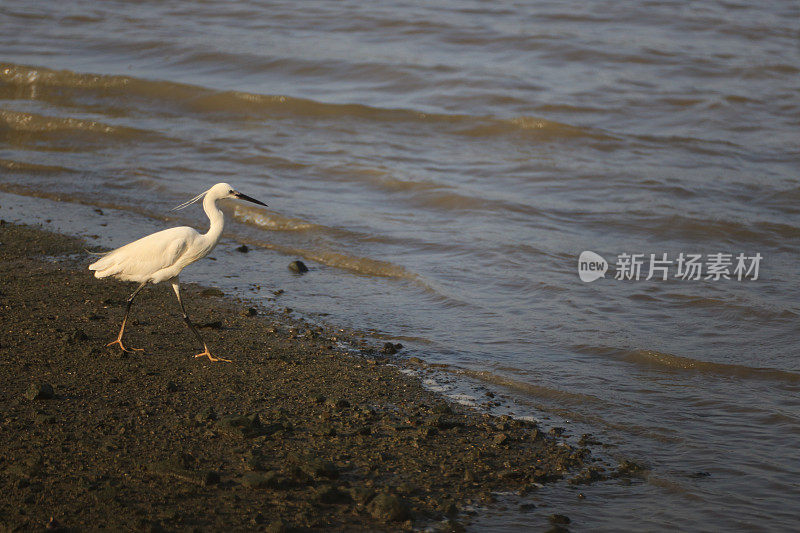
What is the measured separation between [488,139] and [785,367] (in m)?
6.84

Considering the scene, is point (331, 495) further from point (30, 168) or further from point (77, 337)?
point (30, 168)

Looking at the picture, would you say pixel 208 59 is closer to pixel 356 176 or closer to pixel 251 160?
pixel 251 160

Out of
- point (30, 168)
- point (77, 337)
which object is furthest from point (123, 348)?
point (30, 168)

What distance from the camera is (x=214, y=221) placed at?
5.84 meters

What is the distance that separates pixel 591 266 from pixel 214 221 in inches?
150

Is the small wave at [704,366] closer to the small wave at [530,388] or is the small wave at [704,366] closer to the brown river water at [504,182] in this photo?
the brown river water at [504,182]

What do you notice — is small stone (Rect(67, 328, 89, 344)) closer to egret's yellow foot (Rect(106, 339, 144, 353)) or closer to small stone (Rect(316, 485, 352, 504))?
egret's yellow foot (Rect(106, 339, 144, 353))

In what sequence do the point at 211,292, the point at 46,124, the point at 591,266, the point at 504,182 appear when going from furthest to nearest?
the point at 46,124 → the point at 504,182 → the point at 591,266 → the point at 211,292

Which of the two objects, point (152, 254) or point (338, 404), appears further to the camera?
point (152, 254)

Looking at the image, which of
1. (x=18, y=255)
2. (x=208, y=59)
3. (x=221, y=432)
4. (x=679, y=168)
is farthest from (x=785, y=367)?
(x=208, y=59)

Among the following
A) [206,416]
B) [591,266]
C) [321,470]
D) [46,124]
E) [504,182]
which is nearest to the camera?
[321,470]

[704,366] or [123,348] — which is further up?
A: [704,366]

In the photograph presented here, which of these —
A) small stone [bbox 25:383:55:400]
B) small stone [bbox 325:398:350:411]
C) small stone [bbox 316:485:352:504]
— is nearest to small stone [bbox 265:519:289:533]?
small stone [bbox 316:485:352:504]

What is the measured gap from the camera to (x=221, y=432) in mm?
4520
